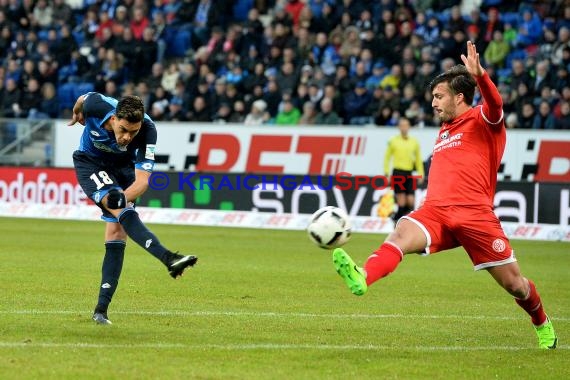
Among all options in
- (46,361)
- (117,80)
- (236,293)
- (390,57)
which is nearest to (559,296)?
(236,293)

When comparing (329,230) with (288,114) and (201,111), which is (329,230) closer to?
(288,114)

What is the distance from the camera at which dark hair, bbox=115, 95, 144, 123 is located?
28.9ft

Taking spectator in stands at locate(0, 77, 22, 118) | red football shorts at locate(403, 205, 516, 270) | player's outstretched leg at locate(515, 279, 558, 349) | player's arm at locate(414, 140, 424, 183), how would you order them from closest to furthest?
red football shorts at locate(403, 205, 516, 270), player's outstretched leg at locate(515, 279, 558, 349), player's arm at locate(414, 140, 424, 183), spectator in stands at locate(0, 77, 22, 118)

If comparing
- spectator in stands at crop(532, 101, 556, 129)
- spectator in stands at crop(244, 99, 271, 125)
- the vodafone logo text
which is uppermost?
spectator in stands at crop(532, 101, 556, 129)

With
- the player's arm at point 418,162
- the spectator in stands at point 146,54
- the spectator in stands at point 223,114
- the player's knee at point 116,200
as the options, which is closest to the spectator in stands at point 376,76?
the spectator in stands at point 223,114

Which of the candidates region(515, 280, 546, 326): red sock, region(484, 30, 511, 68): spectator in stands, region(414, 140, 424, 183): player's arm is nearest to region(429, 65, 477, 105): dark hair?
region(515, 280, 546, 326): red sock

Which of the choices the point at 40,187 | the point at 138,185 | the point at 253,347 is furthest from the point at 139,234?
the point at 40,187

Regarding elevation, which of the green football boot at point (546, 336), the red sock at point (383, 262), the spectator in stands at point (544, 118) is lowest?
the spectator in stands at point (544, 118)

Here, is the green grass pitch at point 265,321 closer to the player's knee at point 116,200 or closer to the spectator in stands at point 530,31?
the player's knee at point 116,200

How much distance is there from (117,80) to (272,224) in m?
8.11

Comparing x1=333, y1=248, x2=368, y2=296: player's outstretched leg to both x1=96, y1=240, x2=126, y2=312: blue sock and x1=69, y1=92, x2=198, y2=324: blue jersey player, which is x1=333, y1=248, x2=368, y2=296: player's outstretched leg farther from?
x1=96, y1=240, x2=126, y2=312: blue sock

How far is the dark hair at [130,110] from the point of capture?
8.80 metres
